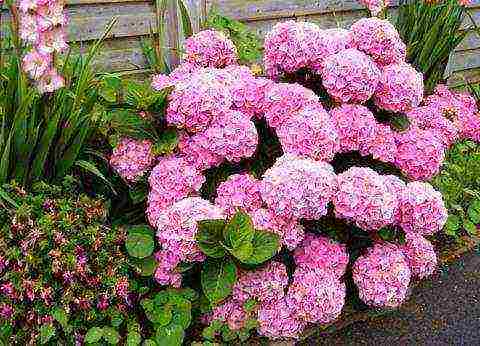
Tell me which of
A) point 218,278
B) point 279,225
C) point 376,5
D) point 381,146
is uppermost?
point 376,5

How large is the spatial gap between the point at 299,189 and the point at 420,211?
24.9 inches

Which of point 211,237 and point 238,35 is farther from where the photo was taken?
point 238,35

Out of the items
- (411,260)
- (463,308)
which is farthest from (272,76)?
(463,308)

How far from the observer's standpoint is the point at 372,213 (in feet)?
8.68

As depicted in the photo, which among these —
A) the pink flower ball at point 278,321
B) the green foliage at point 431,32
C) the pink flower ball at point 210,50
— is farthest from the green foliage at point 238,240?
the green foliage at point 431,32

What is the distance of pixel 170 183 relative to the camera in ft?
9.40

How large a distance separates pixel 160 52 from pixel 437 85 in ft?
7.73

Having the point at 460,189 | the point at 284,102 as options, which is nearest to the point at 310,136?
the point at 284,102

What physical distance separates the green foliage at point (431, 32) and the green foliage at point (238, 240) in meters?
2.65

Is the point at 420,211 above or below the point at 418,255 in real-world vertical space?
above

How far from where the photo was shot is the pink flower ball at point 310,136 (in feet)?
9.12

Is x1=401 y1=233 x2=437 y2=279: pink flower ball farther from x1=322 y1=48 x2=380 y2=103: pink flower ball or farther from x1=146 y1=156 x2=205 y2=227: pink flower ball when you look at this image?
x1=146 y1=156 x2=205 y2=227: pink flower ball

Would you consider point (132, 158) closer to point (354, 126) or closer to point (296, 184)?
point (296, 184)

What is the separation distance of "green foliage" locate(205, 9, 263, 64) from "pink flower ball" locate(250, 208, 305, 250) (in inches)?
62.6
